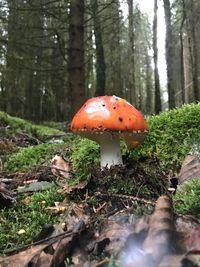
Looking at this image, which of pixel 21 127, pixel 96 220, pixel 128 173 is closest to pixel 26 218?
pixel 96 220

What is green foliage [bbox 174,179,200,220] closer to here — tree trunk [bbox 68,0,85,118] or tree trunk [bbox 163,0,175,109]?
tree trunk [bbox 68,0,85,118]

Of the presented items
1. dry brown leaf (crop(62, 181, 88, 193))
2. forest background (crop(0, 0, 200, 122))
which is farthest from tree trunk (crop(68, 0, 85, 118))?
dry brown leaf (crop(62, 181, 88, 193))

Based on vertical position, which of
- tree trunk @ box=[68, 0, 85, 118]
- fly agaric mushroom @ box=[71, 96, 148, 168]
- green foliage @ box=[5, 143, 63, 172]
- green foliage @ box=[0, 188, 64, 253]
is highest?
tree trunk @ box=[68, 0, 85, 118]

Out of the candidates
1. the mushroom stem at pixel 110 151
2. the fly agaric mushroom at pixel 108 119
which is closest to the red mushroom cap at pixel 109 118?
the fly agaric mushroom at pixel 108 119

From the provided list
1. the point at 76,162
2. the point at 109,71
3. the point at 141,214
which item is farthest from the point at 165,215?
the point at 109,71

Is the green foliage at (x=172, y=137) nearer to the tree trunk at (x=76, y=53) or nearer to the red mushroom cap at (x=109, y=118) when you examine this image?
the red mushroom cap at (x=109, y=118)

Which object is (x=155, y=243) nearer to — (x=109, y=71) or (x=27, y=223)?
(x=27, y=223)
